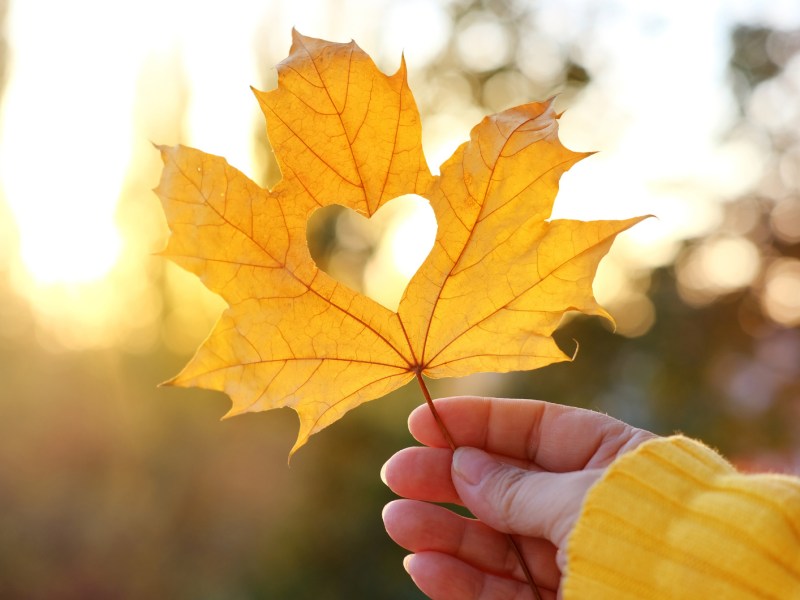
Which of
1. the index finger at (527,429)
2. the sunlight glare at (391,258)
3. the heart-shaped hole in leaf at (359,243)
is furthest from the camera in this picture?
the heart-shaped hole in leaf at (359,243)

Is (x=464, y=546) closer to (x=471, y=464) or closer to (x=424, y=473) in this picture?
(x=424, y=473)

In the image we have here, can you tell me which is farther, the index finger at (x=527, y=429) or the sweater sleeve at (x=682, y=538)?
the index finger at (x=527, y=429)

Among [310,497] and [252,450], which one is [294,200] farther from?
[252,450]

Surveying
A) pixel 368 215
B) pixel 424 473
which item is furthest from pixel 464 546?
pixel 368 215

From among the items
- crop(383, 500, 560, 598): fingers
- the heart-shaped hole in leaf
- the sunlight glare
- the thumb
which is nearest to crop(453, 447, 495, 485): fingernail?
the thumb

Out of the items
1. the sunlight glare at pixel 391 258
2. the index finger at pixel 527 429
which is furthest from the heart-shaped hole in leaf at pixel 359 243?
the index finger at pixel 527 429

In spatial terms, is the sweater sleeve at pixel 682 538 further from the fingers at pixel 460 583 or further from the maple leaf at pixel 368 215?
the fingers at pixel 460 583
